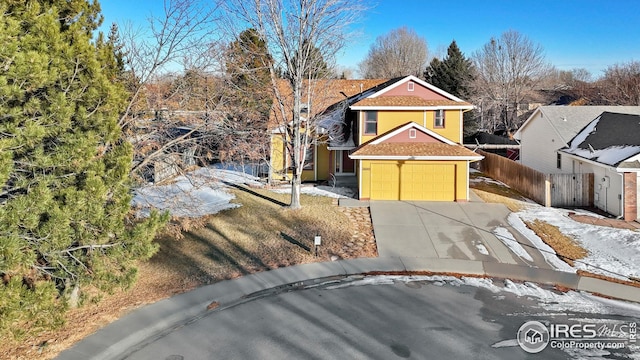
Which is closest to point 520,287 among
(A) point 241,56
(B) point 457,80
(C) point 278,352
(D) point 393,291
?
(D) point 393,291

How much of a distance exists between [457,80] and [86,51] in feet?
124

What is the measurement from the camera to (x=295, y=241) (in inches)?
523

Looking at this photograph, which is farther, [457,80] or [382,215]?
[457,80]

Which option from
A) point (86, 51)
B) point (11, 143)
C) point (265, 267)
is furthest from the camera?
point (265, 267)

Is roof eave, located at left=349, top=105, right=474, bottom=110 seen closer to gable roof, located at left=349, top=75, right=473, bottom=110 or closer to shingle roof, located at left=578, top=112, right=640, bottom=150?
gable roof, located at left=349, top=75, right=473, bottom=110

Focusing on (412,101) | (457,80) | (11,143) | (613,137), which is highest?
(457,80)

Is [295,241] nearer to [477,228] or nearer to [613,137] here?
[477,228]

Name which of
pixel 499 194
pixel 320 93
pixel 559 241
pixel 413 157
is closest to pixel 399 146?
pixel 413 157

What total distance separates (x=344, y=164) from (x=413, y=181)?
5552 mm

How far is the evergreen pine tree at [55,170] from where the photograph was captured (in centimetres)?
580

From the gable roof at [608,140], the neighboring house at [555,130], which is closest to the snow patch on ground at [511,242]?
the gable roof at [608,140]

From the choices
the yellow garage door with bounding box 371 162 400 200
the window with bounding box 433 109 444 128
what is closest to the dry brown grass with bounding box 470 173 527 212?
the window with bounding box 433 109 444 128

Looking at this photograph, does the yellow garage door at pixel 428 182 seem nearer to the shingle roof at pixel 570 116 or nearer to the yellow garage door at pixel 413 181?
the yellow garage door at pixel 413 181

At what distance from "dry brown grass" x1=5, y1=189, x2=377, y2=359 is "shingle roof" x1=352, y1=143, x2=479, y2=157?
320cm
